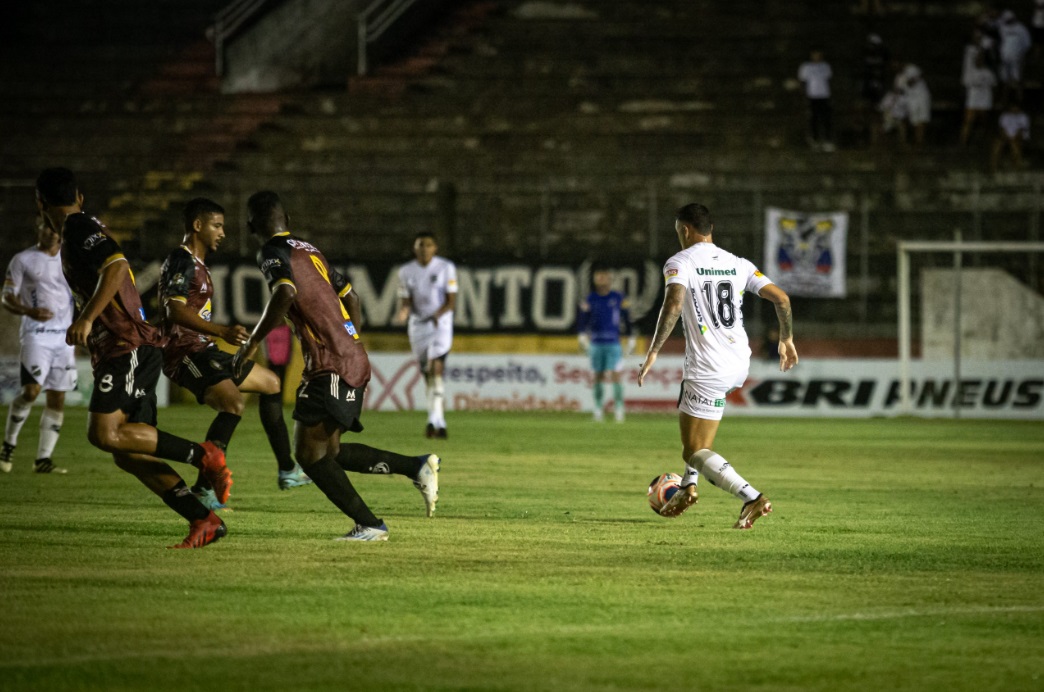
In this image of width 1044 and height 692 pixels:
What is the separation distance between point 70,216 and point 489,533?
3334mm

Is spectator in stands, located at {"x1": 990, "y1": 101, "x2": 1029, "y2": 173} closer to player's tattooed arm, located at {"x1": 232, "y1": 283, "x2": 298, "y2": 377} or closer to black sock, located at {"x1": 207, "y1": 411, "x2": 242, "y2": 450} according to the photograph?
black sock, located at {"x1": 207, "y1": 411, "x2": 242, "y2": 450}

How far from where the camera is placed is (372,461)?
10.1m

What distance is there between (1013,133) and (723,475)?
67.4ft

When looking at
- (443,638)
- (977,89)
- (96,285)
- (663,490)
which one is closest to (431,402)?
(663,490)

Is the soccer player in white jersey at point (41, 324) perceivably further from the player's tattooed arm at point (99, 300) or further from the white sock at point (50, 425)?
the player's tattooed arm at point (99, 300)

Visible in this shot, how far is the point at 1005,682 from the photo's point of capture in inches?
237

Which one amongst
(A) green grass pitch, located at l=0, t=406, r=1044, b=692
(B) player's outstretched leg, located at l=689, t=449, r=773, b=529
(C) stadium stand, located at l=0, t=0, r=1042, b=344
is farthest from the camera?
(C) stadium stand, located at l=0, t=0, r=1042, b=344

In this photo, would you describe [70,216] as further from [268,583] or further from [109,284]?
[268,583]

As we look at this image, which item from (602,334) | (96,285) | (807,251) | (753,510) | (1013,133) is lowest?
(753,510)

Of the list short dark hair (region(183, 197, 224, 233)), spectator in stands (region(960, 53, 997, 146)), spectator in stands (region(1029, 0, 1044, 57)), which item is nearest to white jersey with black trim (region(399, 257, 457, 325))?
short dark hair (region(183, 197, 224, 233))

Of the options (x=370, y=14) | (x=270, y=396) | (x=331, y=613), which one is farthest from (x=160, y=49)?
(x=331, y=613)

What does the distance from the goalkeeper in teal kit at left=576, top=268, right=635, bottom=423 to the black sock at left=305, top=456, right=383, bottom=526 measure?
14.9 m

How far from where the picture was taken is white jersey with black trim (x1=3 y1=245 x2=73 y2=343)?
15609 millimetres

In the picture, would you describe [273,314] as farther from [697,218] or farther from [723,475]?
[723,475]
